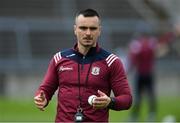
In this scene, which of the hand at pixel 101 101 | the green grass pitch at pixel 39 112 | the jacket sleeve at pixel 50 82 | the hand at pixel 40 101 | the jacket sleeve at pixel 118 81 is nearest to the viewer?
the hand at pixel 101 101

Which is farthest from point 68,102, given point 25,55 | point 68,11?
point 68,11

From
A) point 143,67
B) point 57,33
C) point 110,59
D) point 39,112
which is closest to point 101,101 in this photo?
point 110,59

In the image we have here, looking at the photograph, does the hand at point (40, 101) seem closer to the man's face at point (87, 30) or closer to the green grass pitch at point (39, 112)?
the man's face at point (87, 30)

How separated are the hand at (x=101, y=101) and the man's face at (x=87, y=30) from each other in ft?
2.20

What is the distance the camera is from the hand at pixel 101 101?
816 cm

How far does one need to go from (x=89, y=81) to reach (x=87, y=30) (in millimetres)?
523

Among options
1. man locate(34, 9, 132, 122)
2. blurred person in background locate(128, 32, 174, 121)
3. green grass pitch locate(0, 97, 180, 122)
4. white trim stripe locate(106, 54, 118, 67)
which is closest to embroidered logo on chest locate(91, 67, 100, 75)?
man locate(34, 9, 132, 122)

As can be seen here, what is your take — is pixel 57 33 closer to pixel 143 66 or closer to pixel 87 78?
pixel 143 66

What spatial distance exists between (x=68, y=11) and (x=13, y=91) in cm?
477

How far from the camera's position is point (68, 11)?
29531 mm

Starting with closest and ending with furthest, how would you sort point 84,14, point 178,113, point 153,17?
point 84,14 → point 178,113 → point 153,17

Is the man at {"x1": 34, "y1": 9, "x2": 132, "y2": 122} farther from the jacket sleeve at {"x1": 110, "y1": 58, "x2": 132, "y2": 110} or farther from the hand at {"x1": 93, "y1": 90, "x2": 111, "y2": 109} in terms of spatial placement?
the hand at {"x1": 93, "y1": 90, "x2": 111, "y2": 109}

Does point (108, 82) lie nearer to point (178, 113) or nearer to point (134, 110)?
point (134, 110)

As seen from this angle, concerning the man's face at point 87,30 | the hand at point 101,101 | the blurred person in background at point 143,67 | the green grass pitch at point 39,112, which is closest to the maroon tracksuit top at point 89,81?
the man's face at point 87,30
